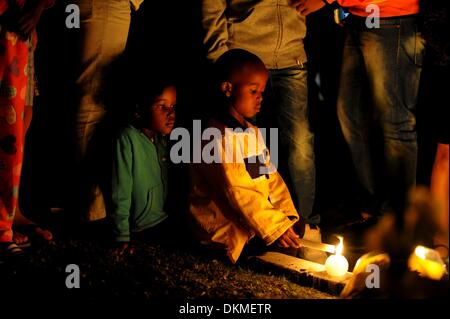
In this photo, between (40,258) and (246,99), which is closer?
(40,258)

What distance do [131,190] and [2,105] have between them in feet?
3.63

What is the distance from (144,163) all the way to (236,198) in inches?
34.1

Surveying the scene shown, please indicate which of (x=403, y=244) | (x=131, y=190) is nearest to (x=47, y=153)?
(x=131, y=190)

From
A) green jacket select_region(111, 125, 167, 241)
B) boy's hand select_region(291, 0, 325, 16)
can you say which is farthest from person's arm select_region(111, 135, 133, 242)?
boy's hand select_region(291, 0, 325, 16)

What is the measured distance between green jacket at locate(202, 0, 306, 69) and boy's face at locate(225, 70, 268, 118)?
1.35ft

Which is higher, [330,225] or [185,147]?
[185,147]

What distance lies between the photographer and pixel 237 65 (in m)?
4.11

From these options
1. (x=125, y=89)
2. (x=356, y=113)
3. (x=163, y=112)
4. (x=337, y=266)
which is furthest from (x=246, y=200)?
(x=356, y=113)

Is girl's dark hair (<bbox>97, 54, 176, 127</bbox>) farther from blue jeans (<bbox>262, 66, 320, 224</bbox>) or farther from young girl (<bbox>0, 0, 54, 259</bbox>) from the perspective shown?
blue jeans (<bbox>262, 66, 320, 224</bbox>)

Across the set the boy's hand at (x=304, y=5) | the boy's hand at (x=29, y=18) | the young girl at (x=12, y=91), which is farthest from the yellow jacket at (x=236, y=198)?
the boy's hand at (x=29, y=18)

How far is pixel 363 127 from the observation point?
15.9 ft

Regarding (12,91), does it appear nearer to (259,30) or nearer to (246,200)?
(246,200)
